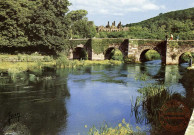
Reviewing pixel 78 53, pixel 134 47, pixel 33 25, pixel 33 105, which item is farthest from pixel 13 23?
pixel 33 105

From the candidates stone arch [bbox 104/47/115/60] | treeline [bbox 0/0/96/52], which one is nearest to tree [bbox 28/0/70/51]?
treeline [bbox 0/0/96/52]

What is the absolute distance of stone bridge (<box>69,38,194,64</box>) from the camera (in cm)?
3651

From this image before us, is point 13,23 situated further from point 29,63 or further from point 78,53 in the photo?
point 78,53

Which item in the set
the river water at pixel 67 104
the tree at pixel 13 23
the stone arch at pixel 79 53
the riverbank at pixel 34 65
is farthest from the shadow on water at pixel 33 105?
the stone arch at pixel 79 53

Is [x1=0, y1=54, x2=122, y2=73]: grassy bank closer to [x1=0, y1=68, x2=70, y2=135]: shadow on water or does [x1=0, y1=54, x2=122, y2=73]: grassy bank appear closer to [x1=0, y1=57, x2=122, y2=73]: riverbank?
[x1=0, y1=57, x2=122, y2=73]: riverbank

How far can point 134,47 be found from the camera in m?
39.5

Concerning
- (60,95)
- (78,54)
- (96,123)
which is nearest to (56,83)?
(60,95)

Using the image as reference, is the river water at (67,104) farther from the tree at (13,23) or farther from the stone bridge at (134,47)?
the stone bridge at (134,47)

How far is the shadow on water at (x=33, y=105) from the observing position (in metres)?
9.83

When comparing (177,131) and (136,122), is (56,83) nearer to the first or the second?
(136,122)

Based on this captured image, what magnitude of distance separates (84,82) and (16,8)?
2282 cm

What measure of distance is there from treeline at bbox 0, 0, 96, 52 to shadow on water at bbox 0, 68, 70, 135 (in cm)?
1836

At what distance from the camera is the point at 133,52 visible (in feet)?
130

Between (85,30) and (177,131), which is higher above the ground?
(85,30)
